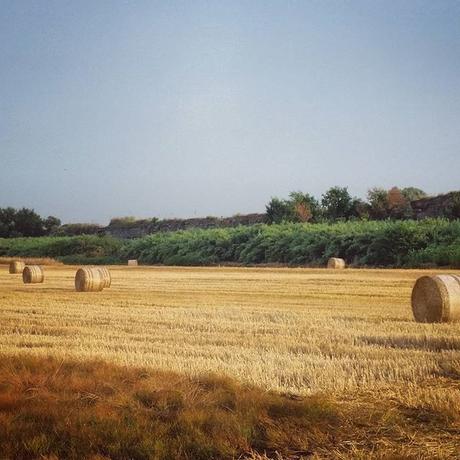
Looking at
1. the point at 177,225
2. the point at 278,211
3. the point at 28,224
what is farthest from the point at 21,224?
the point at 278,211

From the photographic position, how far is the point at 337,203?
52.9m

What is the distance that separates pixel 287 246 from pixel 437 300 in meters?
30.1

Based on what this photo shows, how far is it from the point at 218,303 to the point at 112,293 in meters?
4.84

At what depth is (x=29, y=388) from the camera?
21.6ft

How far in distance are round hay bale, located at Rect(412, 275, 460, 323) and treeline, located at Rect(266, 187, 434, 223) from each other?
106 feet

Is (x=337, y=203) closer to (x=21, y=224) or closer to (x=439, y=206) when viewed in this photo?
(x=439, y=206)

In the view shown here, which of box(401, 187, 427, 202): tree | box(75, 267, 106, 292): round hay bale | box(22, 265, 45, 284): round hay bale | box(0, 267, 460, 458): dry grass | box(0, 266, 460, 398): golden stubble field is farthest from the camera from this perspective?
box(401, 187, 427, 202): tree

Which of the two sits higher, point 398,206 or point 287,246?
point 398,206

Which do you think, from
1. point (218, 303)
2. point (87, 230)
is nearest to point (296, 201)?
point (87, 230)

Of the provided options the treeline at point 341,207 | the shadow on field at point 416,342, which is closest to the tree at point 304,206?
the treeline at point 341,207

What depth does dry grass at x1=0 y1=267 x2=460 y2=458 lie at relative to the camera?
581cm

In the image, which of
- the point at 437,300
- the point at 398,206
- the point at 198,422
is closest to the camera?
the point at 198,422

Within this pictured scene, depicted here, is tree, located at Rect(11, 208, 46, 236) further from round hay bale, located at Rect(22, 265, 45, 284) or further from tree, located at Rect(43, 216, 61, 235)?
round hay bale, located at Rect(22, 265, 45, 284)

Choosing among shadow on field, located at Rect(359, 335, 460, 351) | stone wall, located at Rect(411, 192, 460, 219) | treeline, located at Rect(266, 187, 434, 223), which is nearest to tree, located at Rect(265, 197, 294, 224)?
treeline, located at Rect(266, 187, 434, 223)
